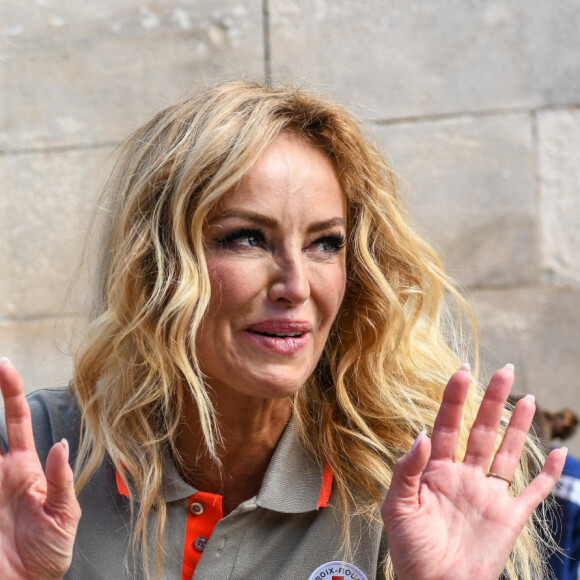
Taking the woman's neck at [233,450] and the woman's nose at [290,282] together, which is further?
the woman's neck at [233,450]

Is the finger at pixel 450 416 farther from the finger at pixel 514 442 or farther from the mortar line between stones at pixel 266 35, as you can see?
the mortar line between stones at pixel 266 35

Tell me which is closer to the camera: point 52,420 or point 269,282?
point 269,282

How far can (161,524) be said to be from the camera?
94.3 inches

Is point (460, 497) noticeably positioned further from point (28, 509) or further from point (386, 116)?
point (386, 116)

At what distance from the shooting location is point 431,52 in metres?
3.87

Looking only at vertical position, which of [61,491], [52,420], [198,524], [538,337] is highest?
[61,491]

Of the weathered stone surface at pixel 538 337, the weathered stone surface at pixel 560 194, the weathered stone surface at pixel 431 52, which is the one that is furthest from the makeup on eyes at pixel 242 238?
the weathered stone surface at pixel 560 194

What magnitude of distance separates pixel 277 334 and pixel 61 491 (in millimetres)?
721

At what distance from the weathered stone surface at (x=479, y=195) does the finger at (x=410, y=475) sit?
2022 mm

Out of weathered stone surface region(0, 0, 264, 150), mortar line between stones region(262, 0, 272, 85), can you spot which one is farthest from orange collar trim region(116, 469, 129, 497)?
mortar line between stones region(262, 0, 272, 85)

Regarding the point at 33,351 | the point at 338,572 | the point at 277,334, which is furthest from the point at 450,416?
the point at 33,351

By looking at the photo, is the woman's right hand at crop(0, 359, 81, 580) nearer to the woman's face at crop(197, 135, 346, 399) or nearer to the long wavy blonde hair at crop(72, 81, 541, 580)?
the long wavy blonde hair at crop(72, 81, 541, 580)

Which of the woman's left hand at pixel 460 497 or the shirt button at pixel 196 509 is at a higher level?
the woman's left hand at pixel 460 497

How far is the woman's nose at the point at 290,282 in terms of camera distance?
2.36 meters
